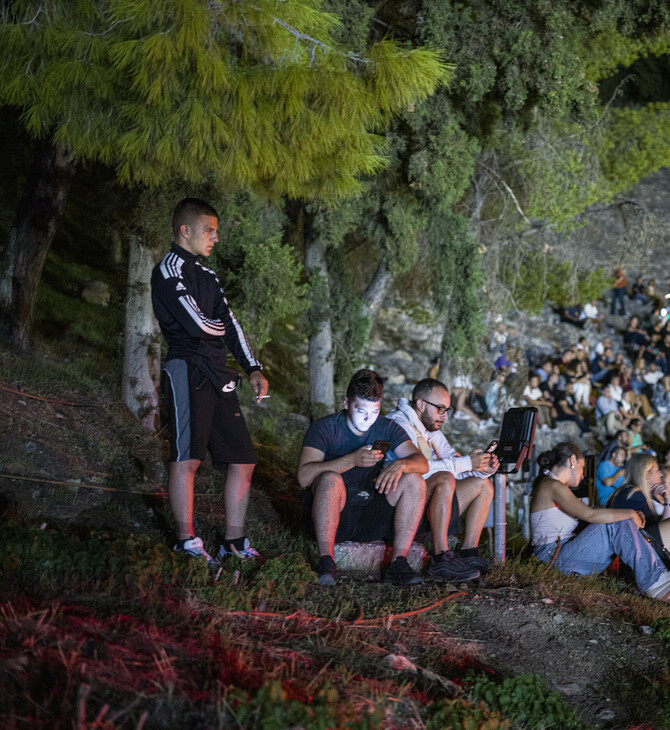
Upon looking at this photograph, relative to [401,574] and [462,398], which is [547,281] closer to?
[462,398]

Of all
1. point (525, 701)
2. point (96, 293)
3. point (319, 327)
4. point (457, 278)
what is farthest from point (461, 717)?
point (96, 293)

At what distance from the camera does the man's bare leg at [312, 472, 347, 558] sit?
180 inches

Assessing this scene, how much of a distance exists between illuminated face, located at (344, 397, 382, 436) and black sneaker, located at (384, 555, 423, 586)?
816mm

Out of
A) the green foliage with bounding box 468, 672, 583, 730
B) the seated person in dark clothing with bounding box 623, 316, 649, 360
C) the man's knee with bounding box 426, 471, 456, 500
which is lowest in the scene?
the green foliage with bounding box 468, 672, 583, 730

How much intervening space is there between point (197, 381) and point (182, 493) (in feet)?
2.07

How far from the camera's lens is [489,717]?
127 inches

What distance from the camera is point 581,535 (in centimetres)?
579

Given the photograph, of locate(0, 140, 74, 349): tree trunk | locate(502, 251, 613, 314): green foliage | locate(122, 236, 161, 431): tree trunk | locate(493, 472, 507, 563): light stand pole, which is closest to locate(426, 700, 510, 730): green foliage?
locate(493, 472, 507, 563): light stand pole

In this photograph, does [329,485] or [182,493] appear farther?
[329,485]

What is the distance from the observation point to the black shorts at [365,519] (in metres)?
4.94

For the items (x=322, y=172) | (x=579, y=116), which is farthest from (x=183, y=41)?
(x=579, y=116)

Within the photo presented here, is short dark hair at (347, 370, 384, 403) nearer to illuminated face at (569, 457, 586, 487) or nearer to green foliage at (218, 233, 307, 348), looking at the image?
illuminated face at (569, 457, 586, 487)

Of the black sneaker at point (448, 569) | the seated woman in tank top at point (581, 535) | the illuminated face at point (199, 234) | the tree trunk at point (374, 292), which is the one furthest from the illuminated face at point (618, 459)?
the illuminated face at point (199, 234)

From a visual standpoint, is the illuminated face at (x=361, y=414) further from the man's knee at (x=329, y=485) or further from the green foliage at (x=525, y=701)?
the green foliage at (x=525, y=701)
